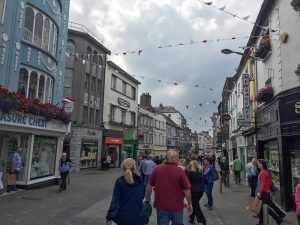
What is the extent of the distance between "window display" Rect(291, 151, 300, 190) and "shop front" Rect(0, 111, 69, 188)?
35.2ft

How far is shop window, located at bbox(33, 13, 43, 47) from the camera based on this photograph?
15748mm

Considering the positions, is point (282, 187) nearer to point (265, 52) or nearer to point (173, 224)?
point (265, 52)

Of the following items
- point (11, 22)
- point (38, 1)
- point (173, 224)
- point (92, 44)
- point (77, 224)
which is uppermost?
point (92, 44)

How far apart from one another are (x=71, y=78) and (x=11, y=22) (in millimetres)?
16146

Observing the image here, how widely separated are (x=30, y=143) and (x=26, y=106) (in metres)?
2.25

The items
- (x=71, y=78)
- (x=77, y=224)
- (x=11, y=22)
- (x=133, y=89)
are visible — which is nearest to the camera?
(x=77, y=224)

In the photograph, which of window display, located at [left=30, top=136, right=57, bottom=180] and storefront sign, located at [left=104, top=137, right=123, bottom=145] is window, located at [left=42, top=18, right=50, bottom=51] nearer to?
window display, located at [left=30, top=136, right=57, bottom=180]

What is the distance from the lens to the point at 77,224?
845 cm

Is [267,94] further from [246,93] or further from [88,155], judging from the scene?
[88,155]

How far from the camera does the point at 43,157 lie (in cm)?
1681

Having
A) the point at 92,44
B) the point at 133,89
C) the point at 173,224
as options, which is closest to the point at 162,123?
the point at 133,89

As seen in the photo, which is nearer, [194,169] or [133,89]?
[194,169]

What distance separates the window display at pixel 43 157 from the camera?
51.9 feet

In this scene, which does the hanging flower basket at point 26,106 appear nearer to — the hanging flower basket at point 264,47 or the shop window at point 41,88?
the shop window at point 41,88
